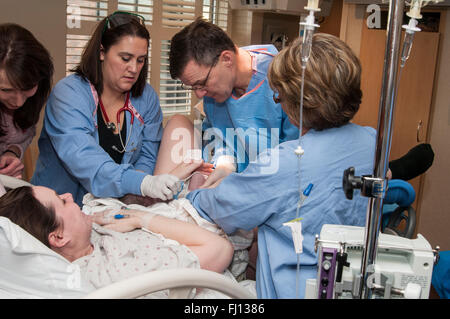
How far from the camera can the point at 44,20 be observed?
279cm

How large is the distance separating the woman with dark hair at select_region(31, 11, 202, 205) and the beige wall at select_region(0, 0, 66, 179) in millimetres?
827

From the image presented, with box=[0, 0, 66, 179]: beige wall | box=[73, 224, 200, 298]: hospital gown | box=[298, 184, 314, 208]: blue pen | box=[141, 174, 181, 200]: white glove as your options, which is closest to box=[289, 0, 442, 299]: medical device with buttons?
box=[298, 184, 314, 208]: blue pen

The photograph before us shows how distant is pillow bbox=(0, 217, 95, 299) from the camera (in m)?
1.23

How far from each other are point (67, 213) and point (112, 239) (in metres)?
0.15

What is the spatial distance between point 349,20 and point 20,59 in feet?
7.04

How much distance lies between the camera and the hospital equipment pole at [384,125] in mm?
912

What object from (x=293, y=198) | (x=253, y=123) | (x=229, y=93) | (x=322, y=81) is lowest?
(x=293, y=198)

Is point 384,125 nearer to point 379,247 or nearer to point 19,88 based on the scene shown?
point 379,247

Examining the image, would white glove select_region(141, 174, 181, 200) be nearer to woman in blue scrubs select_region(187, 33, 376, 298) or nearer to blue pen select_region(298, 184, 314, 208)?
woman in blue scrubs select_region(187, 33, 376, 298)

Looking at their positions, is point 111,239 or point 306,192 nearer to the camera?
point 306,192

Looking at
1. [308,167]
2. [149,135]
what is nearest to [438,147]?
[149,135]

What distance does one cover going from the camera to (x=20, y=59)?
5.37 ft
